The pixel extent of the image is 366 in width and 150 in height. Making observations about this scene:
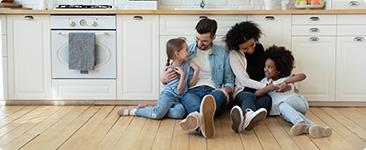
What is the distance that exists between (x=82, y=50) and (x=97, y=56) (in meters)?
0.15

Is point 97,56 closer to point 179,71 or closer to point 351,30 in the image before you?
point 179,71

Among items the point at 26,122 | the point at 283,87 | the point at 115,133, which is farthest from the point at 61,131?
the point at 283,87

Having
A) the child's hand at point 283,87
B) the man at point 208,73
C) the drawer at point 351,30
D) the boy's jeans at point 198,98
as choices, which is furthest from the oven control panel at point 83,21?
the drawer at point 351,30

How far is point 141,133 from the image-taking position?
3367 millimetres

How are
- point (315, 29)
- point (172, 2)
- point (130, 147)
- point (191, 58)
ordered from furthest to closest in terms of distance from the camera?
point (172, 2), point (315, 29), point (191, 58), point (130, 147)

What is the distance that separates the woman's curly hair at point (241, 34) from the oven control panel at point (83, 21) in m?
1.06

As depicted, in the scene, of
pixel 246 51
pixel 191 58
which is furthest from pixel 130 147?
pixel 246 51

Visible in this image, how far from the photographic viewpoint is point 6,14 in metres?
4.50

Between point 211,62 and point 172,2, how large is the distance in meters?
1.30

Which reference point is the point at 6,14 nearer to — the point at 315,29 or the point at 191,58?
the point at 191,58

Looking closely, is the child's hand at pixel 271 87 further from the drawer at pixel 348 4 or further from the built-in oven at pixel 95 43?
the built-in oven at pixel 95 43

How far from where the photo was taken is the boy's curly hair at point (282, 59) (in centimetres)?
402

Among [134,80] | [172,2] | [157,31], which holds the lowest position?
[134,80]

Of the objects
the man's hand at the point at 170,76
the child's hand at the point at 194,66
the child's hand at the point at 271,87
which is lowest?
the child's hand at the point at 271,87
